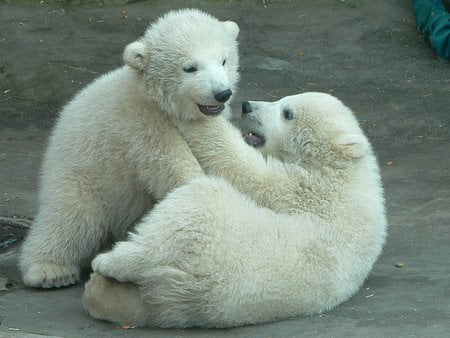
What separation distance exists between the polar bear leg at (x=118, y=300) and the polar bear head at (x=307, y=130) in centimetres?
114

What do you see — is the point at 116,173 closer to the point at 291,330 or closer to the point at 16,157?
the point at 291,330

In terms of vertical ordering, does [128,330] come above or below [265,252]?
below

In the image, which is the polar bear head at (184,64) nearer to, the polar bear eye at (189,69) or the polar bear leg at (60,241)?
the polar bear eye at (189,69)

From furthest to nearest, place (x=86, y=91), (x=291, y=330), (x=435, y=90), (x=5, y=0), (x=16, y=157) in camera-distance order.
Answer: (x=5, y=0), (x=435, y=90), (x=16, y=157), (x=86, y=91), (x=291, y=330)

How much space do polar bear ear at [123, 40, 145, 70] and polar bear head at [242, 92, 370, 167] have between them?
642 millimetres

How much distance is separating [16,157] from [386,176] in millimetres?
2727

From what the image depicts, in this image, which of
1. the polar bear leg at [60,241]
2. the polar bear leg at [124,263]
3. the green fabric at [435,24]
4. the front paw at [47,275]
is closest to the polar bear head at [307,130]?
the polar bear leg at [60,241]

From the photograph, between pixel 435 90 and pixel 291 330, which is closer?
pixel 291 330

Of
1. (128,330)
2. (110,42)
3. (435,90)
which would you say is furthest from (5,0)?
(128,330)

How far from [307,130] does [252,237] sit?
2.83 ft

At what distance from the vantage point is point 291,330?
4719 mm

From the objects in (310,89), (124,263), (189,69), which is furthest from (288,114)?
(310,89)

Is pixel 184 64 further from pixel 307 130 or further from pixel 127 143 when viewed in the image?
pixel 307 130

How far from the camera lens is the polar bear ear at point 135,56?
5.46 metres
